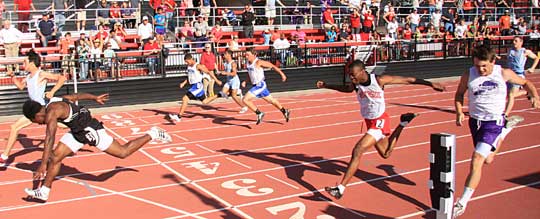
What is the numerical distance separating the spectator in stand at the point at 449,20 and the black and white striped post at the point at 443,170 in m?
26.3

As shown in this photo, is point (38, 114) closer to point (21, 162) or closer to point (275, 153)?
point (21, 162)

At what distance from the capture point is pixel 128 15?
919 inches

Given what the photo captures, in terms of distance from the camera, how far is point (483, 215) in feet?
22.4

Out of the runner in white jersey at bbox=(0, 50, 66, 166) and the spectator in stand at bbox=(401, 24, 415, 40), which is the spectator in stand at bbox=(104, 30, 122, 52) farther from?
the spectator in stand at bbox=(401, 24, 415, 40)

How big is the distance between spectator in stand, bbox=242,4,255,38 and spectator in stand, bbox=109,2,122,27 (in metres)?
5.07

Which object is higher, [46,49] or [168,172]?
[46,49]

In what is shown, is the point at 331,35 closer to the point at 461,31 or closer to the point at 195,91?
the point at 461,31

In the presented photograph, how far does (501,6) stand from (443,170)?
115 feet

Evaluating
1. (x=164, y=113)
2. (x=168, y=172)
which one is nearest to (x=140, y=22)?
(x=164, y=113)

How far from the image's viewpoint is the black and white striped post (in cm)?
458

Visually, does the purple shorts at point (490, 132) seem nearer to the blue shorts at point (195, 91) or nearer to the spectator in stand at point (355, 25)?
the blue shorts at point (195, 91)

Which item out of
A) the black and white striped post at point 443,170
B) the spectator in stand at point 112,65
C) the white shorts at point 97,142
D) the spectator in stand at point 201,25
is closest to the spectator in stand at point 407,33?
the spectator in stand at point 201,25

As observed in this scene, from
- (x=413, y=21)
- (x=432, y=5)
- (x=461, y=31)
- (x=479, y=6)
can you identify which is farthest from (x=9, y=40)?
(x=479, y=6)

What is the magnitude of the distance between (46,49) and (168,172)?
12142mm
